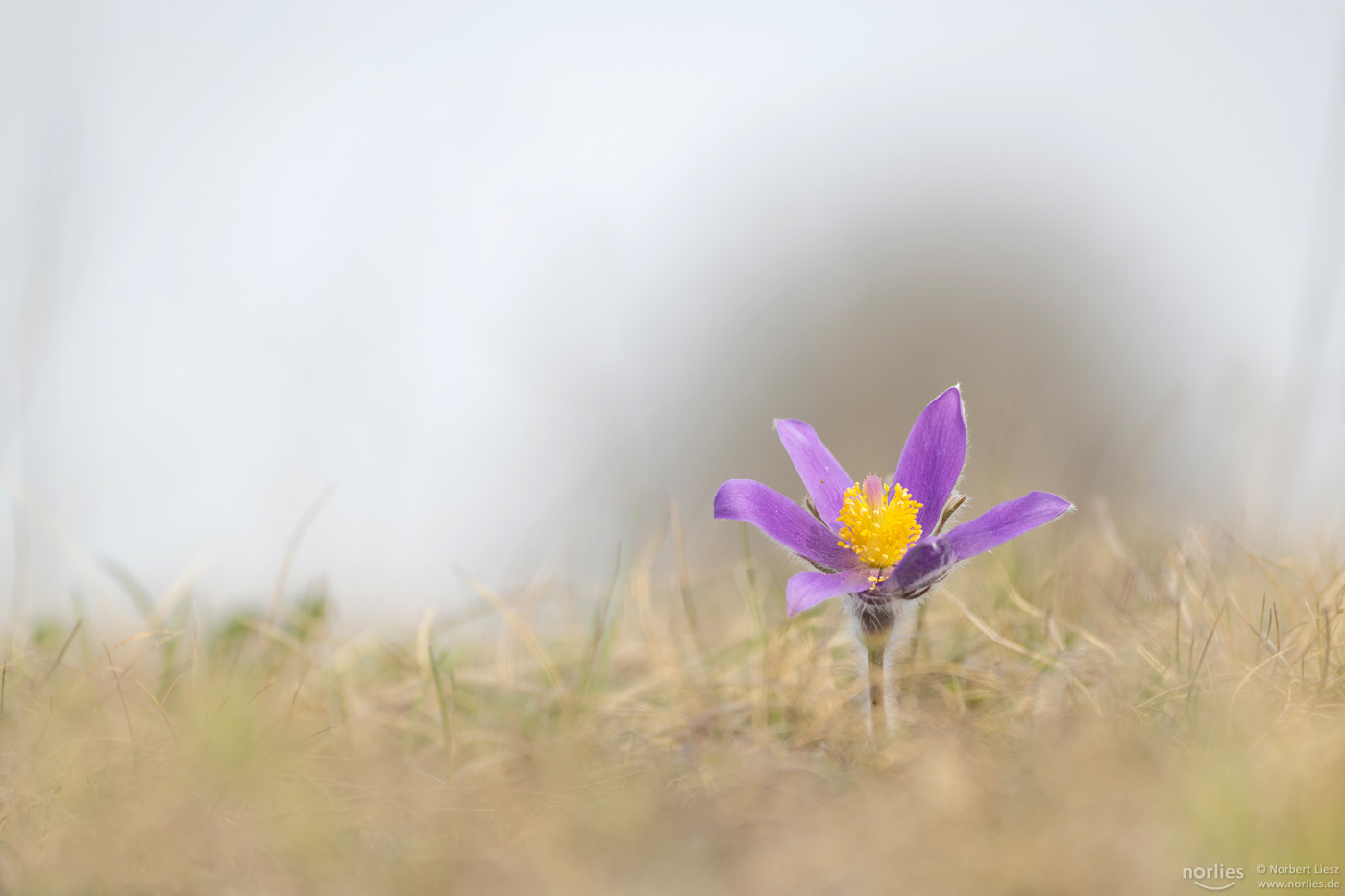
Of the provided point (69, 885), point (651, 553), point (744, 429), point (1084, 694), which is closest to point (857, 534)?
point (1084, 694)

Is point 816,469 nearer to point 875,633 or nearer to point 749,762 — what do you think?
point 875,633

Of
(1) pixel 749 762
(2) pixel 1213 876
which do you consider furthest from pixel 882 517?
(2) pixel 1213 876

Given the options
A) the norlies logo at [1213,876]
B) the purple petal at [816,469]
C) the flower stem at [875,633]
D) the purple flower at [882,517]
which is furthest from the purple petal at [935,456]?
the norlies logo at [1213,876]

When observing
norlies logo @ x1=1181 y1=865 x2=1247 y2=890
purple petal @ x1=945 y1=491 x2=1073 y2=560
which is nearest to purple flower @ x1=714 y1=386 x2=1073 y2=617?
purple petal @ x1=945 y1=491 x2=1073 y2=560

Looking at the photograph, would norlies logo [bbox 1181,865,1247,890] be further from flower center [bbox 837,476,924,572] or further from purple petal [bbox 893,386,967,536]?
purple petal [bbox 893,386,967,536]

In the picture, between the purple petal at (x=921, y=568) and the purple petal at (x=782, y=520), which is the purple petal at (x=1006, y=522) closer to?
the purple petal at (x=921, y=568)

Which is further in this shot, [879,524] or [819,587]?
[879,524]
